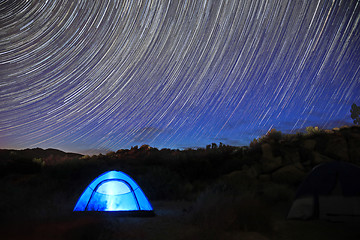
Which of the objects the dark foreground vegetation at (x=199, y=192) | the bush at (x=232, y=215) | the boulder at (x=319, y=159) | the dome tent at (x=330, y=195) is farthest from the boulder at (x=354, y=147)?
the bush at (x=232, y=215)

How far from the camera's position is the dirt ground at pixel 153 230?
6.03 metres

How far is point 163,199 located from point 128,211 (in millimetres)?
5551

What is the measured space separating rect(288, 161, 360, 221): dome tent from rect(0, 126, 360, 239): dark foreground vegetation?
0.30 meters

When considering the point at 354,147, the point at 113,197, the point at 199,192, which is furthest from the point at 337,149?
the point at 113,197

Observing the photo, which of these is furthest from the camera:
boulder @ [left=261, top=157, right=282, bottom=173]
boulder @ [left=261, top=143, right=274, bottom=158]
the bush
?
boulder @ [left=261, top=143, right=274, bottom=158]

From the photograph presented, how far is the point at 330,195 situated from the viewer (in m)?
8.48

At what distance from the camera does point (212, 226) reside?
7.08 m

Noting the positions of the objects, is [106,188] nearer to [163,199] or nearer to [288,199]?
[163,199]

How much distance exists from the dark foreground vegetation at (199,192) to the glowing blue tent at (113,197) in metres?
0.72

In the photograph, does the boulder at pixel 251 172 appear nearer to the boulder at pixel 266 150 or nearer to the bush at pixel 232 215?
the boulder at pixel 266 150

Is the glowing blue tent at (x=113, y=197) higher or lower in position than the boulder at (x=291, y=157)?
lower

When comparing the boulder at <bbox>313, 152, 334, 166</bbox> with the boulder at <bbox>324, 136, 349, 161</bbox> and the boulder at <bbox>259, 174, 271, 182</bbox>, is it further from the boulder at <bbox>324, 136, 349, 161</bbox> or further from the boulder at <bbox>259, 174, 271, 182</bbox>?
the boulder at <bbox>259, 174, 271, 182</bbox>

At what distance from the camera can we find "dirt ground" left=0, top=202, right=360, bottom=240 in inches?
237

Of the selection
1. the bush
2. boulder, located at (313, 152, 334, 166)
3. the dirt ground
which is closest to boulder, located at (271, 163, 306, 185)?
boulder, located at (313, 152, 334, 166)
